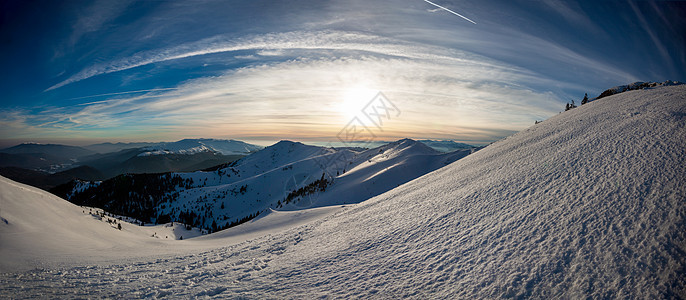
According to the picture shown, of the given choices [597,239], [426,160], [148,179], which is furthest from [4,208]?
[148,179]

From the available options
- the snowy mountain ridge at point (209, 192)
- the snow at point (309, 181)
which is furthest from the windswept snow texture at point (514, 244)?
the snowy mountain ridge at point (209, 192)

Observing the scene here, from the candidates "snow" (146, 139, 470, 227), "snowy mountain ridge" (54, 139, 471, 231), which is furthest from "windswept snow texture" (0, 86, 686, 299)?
"snowy mountain ridge" (54, 139, 471, 231)

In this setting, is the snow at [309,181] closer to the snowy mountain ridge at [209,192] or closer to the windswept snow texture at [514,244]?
the snowy mountain ridge at [209,192]

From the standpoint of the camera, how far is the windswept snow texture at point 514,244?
242cm

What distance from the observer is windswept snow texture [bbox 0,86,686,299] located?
2.42m

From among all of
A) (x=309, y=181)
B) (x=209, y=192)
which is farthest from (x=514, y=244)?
(x=209, y=192)

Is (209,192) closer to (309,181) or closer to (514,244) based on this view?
(309,181)

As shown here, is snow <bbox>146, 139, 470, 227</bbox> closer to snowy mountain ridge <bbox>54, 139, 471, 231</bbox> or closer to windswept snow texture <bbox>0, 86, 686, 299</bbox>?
snowy mountain ridge <bbox>54, 139, 471, 231</bbox>

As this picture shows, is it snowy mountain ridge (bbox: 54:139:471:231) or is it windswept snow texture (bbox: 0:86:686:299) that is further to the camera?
snowy mountain ridge (bbox: 54:139:471:231)

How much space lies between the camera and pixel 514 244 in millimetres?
2986

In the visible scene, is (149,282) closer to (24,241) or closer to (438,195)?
(24,241)

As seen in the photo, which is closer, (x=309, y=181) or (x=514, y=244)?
(x=514, y=244)

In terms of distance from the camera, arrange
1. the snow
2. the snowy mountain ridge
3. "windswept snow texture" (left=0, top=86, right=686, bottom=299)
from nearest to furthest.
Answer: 1. "windswept snow texture" (left=0, top=86, right=686, bottom=299)
2. the snow
3. the snowy mountain ridge

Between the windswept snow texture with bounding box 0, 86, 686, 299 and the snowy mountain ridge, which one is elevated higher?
the windswept snow texture with bounding box 0, 86, 686, 299
